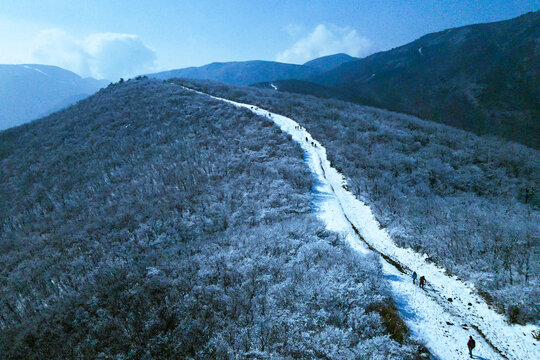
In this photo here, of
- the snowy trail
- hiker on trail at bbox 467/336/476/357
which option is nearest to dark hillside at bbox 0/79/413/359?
the snowy trail

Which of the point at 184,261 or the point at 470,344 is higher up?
the point at 184,261

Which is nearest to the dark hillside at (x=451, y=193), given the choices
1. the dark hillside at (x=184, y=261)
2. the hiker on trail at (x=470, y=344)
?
the hiker on trail at (x=470, y=344)

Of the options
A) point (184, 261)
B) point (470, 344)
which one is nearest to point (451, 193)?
point (470, 344)

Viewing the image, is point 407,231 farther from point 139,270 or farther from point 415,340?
point 139,270

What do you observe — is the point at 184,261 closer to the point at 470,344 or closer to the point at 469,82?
the point at 470,344

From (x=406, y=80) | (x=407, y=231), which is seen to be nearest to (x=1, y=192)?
(x=407, y=231)

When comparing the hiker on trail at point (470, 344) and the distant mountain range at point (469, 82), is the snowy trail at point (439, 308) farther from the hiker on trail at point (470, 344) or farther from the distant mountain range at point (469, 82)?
the distant mountain range at point (469, 82)
